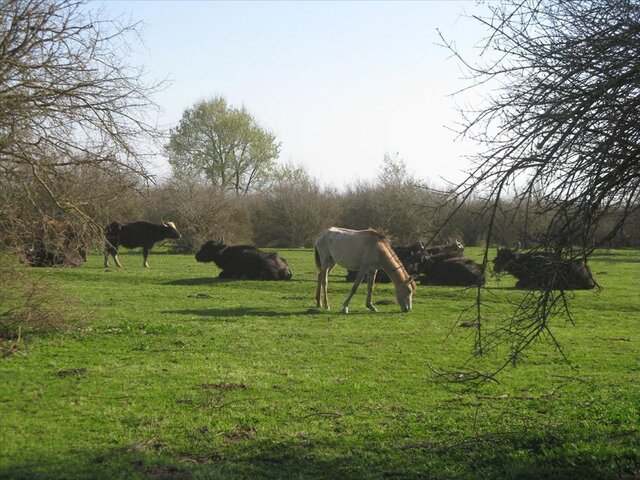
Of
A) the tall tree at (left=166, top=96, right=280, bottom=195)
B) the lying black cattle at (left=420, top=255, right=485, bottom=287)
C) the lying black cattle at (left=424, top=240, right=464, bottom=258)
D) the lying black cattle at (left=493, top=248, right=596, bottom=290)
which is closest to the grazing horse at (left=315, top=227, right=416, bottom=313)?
the lying black cattle at (left=420, top=255, right=485, bottom=287)

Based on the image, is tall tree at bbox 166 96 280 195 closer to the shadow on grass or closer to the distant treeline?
the distant treeline

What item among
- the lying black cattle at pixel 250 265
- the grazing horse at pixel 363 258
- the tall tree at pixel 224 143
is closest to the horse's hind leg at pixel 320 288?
the grazing horse at pixel 363 258

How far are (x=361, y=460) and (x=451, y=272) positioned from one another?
1978 centimetres

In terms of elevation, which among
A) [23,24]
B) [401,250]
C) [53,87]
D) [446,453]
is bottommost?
[446,453]

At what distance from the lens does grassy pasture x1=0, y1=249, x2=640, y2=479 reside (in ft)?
22.5

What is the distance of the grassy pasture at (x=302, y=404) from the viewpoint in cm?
685

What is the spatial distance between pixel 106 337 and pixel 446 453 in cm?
729

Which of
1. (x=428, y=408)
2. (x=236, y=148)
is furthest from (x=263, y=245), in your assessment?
(x=428, y=408)

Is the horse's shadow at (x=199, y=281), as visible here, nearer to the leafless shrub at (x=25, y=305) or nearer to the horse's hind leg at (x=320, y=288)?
the horse's hind leg at (x=320, y=288)

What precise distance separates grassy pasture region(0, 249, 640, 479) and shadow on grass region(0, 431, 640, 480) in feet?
0.06

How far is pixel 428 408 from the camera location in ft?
29.9

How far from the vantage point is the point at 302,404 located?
898 centimetres

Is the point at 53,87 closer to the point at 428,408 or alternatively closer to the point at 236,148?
the point at 428,408

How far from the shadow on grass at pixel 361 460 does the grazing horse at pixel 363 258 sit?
10.9m
